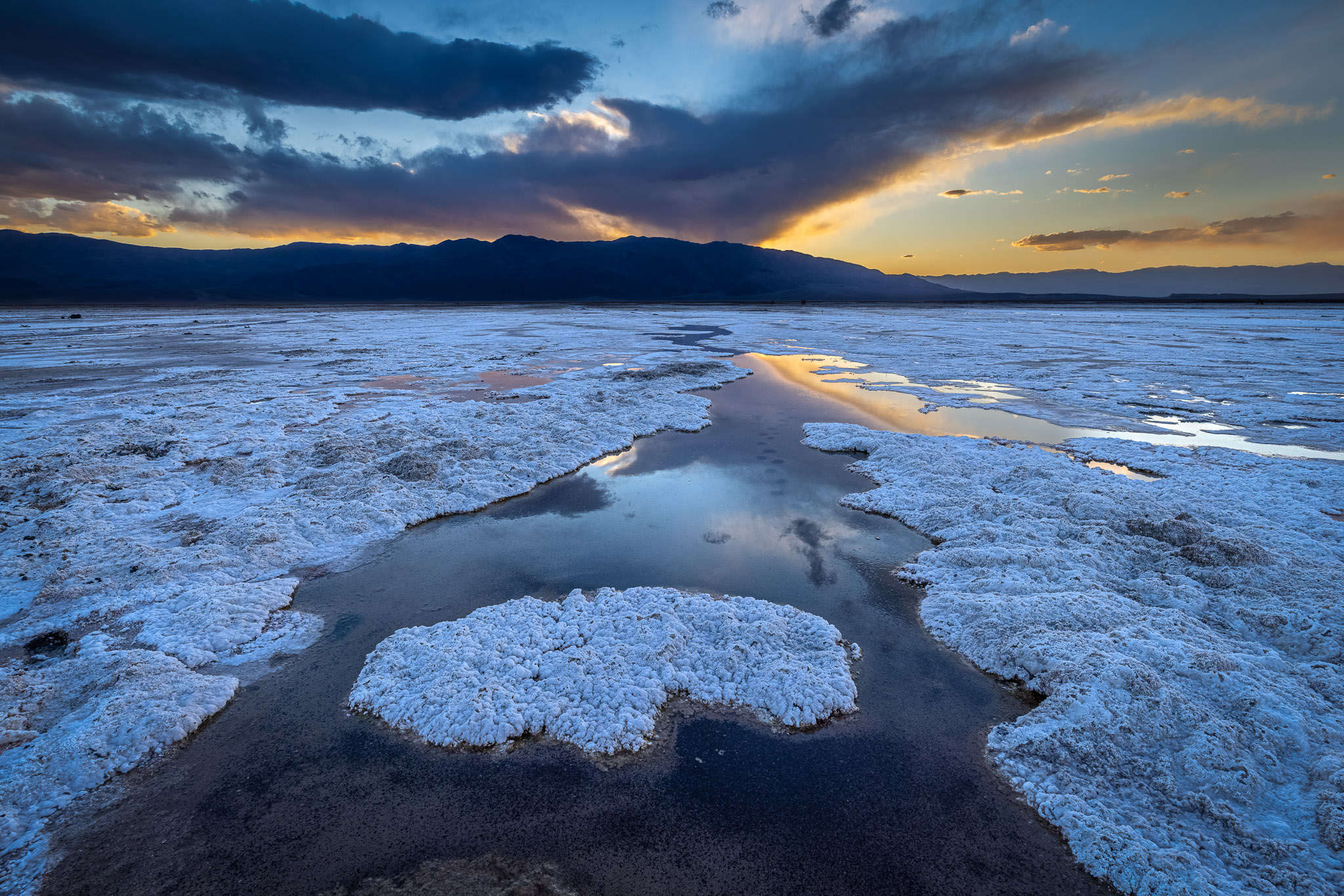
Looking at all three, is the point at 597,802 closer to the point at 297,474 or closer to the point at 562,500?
the point at 562,500

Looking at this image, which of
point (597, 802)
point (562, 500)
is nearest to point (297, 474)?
point (562, 500)

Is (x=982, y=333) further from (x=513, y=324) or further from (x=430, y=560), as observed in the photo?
(x=430, y=560)

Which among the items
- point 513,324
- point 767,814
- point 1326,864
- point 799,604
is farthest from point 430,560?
point 513,324

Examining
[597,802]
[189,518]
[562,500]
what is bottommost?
[597,802]

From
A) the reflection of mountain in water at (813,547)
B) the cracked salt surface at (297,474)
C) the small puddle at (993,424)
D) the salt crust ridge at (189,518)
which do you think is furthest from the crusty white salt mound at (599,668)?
the small puddle at (993,424)

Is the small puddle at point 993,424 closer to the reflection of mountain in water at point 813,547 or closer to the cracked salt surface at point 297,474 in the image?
the cracked salt surface at point 297,474

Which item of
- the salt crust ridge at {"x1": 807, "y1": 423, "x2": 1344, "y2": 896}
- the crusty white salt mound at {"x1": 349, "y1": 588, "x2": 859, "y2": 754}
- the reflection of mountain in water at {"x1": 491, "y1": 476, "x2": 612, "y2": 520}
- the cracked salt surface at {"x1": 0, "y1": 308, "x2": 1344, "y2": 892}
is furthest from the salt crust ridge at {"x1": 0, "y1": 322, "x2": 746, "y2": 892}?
the salt crust ridge at {"x1": 807, "y1": 423, "x2": 1344, "y2": 896}
